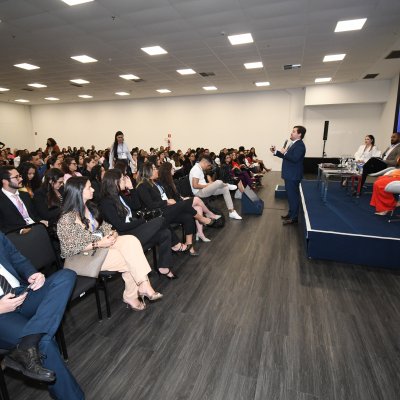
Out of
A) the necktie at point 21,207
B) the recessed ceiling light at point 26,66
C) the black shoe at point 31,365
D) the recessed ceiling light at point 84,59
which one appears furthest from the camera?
the recessed ceiling light at point 26,66

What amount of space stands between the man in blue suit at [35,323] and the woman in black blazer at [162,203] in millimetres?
1656

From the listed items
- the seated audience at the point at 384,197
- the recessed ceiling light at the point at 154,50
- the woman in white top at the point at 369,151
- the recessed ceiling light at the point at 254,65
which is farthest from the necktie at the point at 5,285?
the recessed ceiling light at the point at 254,65

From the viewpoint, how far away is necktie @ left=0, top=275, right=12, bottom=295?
1.65 metres

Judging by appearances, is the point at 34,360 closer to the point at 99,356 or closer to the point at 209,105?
the point at 99,356

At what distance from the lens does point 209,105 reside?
1292cm

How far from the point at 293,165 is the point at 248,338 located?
3364 mm

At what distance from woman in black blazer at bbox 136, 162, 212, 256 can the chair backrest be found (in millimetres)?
1314

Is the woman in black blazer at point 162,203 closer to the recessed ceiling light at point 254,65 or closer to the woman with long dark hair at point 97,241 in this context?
the woman with long dark hair at point 97,241

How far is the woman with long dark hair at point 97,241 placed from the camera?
2.12m

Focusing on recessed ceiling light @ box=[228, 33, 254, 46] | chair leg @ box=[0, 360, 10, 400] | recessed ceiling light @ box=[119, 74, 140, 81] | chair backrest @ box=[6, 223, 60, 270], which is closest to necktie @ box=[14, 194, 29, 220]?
chair backrest @ box=[6, 223, 60, 270]

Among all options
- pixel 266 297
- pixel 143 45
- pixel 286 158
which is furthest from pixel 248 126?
pixel 266 297

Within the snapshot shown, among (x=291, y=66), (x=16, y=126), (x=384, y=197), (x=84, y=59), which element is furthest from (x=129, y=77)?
(x=16, y=126)

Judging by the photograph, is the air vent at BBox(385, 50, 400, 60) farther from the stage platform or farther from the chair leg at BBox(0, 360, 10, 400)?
the chair leg at BBox(0, 360, 10, 400)

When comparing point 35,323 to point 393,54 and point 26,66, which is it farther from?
point 393,54
